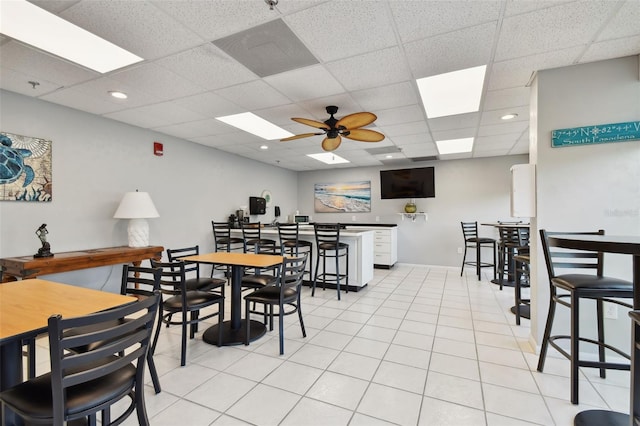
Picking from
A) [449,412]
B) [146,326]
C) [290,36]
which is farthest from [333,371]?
[290,36]

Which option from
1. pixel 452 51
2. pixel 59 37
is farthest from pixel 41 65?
pixel 452 51

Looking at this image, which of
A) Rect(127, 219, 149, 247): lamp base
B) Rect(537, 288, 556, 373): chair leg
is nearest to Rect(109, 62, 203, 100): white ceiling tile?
Rect(127, 219, 149, 247): lamp base

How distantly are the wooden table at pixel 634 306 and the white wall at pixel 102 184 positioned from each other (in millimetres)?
4757

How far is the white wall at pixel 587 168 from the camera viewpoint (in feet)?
7.84

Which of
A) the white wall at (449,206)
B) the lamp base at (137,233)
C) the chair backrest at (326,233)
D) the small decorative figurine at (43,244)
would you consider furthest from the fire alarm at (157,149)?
the white wall at (449,206)

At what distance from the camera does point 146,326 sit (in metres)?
1.39

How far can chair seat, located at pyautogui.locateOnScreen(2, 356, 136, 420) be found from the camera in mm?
1139

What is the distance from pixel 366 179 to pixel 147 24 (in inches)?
244

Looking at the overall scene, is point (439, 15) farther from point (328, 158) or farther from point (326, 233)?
point (328, 158)

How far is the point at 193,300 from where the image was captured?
2.57m

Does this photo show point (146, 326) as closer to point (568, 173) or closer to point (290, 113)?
point (290, 113)

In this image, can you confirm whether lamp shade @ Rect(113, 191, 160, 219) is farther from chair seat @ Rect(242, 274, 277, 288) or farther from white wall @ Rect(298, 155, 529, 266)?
white wall @ Rect(298, 155, 529, 266)

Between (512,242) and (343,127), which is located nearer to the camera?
(343,127)

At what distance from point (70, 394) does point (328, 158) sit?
589cm
